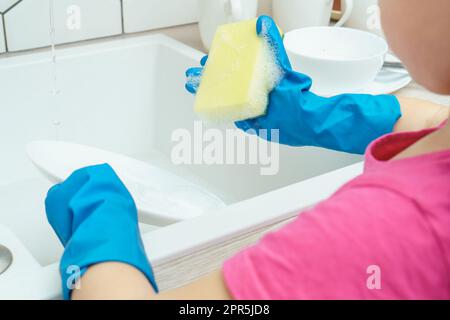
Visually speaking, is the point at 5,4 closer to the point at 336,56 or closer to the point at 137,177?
the point at 137,177

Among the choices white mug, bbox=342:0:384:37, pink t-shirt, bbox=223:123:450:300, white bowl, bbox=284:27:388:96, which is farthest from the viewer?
white mug, bbox=342:0:384:37

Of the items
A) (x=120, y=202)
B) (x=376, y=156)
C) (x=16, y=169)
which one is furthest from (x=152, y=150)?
(x=376, y=156)

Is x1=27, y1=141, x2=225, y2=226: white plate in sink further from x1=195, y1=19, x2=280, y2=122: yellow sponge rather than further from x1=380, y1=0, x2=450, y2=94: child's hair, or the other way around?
x1=380, y1=0, x2=450, y2=94: child's hair

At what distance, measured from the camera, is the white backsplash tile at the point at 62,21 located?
925 millimetres

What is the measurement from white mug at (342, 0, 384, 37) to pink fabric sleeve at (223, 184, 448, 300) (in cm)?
74

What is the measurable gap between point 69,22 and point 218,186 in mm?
357

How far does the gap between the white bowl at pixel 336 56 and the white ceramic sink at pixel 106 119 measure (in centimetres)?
10

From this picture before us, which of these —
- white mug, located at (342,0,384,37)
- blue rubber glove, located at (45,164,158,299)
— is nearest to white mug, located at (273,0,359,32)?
white mug, located at (342,0,384,37)

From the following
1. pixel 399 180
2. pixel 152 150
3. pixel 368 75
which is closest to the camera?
pixel 399 180

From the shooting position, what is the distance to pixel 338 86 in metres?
0.81

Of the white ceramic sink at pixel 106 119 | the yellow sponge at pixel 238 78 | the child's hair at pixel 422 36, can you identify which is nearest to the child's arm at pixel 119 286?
the child's hair at pixel 422 36

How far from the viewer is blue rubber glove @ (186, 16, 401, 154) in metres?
0.68

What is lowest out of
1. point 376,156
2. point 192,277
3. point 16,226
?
point 16,226

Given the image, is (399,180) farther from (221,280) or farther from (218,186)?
(218,186)
